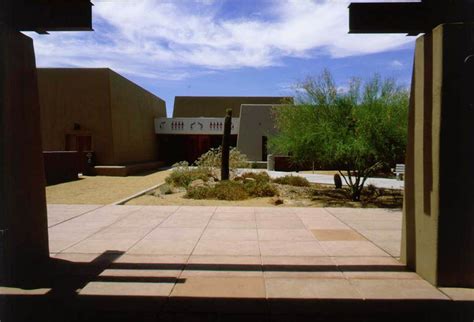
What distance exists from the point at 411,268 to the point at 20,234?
539 cm

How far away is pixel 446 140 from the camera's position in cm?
496

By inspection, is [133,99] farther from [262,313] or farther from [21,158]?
[262,313]

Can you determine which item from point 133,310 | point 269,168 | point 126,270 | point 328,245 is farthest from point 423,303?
point 269,168

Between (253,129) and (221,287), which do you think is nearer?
(221,287)

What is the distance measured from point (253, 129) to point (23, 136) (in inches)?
1072

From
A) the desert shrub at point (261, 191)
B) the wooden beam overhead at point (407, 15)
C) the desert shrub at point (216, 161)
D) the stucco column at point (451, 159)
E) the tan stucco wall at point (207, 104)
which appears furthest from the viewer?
the tan stucco wall at point (207, 104)

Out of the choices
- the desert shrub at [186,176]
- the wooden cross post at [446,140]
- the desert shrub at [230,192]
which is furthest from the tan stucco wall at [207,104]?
the wooden cross post at [446,140]

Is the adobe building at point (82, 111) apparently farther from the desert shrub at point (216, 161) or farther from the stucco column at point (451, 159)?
the stucco column at point (451, 159)

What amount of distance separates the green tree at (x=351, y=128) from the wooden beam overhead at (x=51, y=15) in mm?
8901

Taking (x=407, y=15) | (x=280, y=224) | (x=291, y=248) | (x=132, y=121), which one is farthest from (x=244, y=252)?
(x=132, y=121)

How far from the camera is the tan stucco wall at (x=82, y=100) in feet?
82.3

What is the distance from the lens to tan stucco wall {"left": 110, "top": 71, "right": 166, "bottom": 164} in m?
26.0

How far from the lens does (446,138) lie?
496 centimetres

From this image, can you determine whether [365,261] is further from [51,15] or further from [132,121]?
[132,121]
